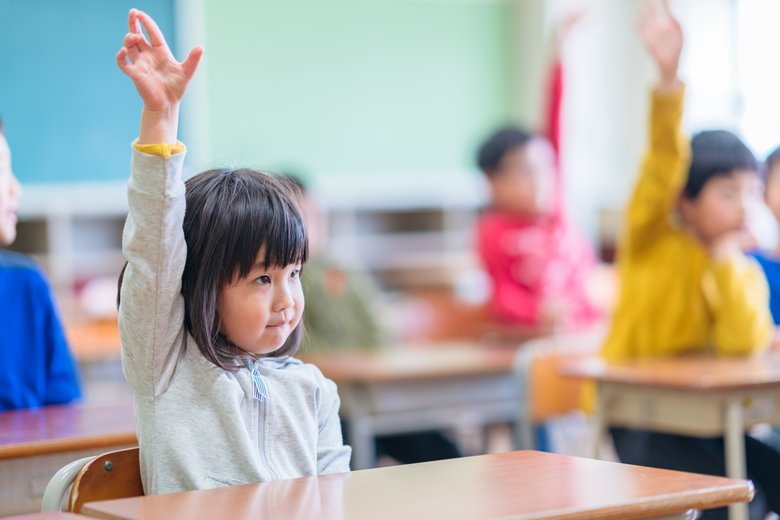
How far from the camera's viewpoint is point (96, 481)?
56.0 inches

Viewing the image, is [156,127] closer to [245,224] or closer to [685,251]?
[245,224]

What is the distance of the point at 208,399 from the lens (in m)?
1.47

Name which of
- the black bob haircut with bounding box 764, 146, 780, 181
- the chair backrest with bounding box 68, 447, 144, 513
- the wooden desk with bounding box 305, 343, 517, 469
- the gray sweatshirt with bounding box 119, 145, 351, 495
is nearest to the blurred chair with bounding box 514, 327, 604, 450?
the wooden desk with bounding box 305, 343, 517, 469

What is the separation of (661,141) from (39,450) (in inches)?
70.0

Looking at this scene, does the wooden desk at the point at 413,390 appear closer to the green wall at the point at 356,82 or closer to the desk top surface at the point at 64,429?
the desk top surface at the point at 64,429

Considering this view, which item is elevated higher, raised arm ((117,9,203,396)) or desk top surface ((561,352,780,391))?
raised arm ((117,9,203,396))

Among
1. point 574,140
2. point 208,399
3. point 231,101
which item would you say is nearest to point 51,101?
point 231,101

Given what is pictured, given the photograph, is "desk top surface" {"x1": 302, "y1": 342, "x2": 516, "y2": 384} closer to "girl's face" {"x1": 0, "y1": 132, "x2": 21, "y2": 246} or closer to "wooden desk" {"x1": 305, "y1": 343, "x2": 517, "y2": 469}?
"wooden desk" {"x1": 305, "y1": 343, "x2": 517, "y2": 469}

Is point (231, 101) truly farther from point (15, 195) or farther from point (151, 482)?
point (151, 482)

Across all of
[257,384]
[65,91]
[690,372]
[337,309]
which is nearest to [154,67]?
[257,384]

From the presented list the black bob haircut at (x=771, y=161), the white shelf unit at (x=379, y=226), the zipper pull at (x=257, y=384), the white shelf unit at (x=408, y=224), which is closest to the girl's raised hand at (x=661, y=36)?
the black bob haircut at (x=771, y=161)

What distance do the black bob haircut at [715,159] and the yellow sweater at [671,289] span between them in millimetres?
31

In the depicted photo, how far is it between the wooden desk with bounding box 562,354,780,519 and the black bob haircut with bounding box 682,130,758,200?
0.52m

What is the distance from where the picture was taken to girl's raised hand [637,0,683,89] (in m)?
2.74
